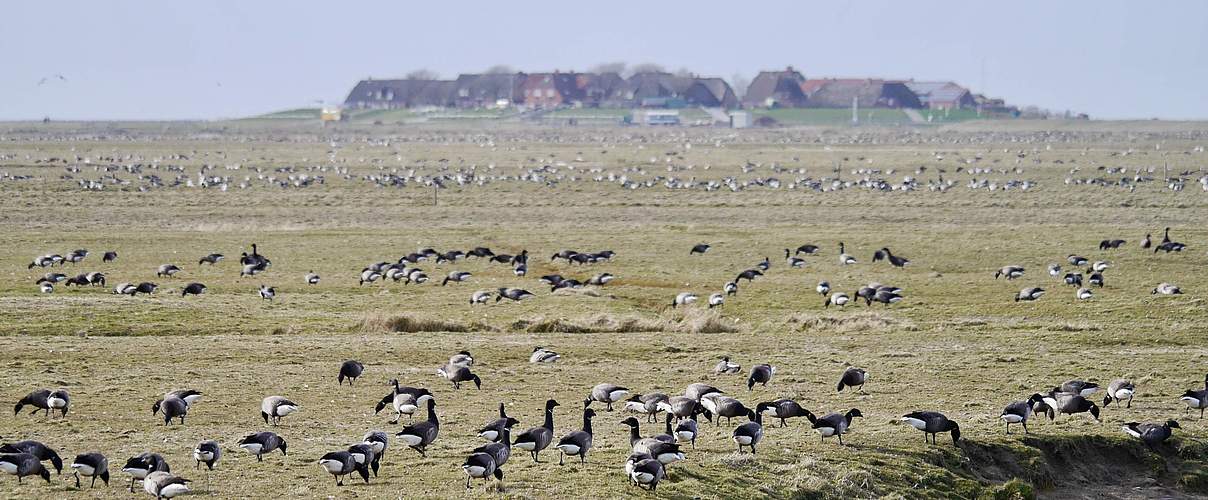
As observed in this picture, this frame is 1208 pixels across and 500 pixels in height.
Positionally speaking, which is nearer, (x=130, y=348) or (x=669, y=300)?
(x=130, y=348)

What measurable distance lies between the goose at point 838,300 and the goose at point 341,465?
1861 cm

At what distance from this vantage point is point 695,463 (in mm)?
15812

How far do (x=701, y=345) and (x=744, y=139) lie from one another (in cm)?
10015

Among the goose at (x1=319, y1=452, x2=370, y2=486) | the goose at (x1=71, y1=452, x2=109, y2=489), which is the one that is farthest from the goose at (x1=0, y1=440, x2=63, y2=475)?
the goose at (x1=319, y1=452, x2=370, y2=486)

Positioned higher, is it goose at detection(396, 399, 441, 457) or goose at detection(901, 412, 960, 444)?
goose at detection(396, 399, 441, 457)

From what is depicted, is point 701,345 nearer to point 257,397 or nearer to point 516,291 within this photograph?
point 516,291

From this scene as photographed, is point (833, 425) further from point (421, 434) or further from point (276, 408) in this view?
point (276, 408)

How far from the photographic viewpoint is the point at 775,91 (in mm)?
180125

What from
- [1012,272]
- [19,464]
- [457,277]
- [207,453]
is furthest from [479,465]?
[1012,272]

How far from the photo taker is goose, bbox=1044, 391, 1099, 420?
60.7 ft

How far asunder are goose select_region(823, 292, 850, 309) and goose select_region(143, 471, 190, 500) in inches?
→ 801

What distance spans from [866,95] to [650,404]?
163602 millimetres

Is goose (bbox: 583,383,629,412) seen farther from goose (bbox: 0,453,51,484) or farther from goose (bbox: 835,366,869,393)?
goose (bbox: 0,453,51,484)

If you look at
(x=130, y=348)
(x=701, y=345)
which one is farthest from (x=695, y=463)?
(x=130, y=348)
